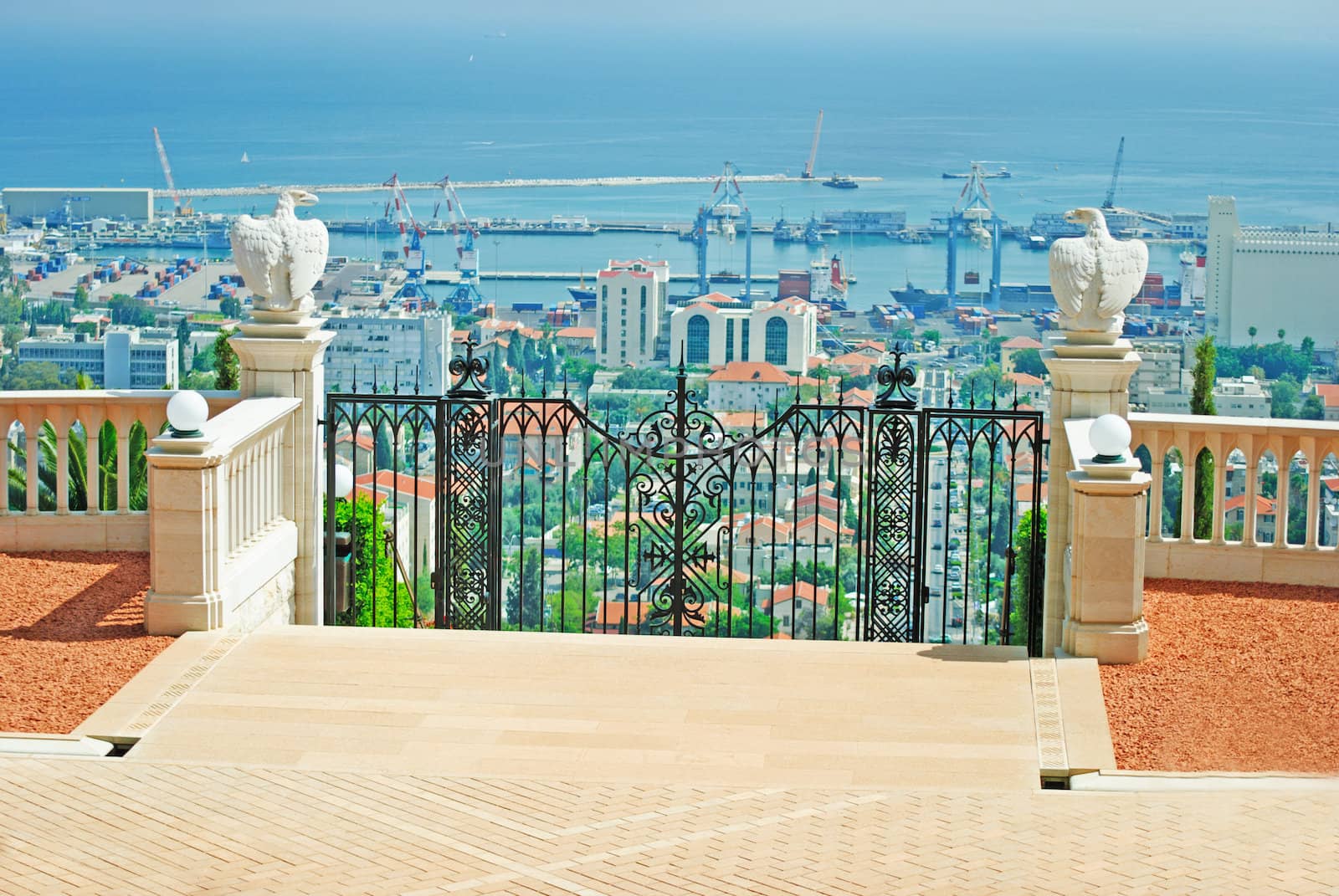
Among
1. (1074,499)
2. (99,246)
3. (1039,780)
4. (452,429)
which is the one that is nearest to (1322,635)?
(1074,499)

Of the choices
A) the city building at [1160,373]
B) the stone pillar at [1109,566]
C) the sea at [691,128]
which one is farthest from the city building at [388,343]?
the sea at [691,128]

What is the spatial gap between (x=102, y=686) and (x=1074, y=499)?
448 cm

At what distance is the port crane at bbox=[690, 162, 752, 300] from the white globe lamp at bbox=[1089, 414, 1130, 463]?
5907 cm

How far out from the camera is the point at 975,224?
82.1 meters

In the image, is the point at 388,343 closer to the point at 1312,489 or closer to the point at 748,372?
the point at 748,372

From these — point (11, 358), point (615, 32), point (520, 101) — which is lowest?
point (11, 358)

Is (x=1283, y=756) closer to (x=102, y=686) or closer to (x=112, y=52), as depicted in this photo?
(x=102, y=686)

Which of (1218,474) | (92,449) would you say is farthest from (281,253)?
(1218,474)

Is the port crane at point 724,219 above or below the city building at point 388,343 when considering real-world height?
above

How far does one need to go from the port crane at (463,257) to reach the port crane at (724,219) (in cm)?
924

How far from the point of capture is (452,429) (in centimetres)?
964

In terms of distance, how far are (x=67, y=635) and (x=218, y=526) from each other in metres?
0.88

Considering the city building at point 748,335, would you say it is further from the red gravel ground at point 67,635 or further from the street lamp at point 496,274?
the street lamp at point 496,274

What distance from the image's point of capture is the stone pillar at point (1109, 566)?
7.78 meters
